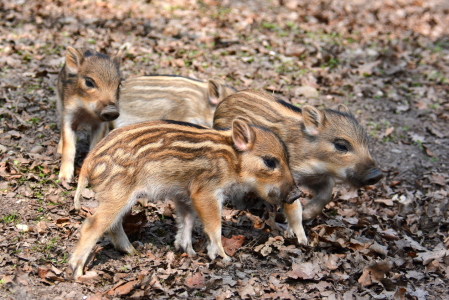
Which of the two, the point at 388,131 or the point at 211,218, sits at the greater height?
the point at 211,218

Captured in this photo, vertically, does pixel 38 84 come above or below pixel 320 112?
below

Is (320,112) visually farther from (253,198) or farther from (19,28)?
(19,28)

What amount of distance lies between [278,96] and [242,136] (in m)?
3.47

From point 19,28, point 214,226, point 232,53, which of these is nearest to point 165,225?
point 214,226

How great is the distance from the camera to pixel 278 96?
26.6 ft

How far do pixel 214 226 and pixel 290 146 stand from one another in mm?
1402

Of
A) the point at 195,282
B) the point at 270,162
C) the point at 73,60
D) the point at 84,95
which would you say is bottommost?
the point at 195,282

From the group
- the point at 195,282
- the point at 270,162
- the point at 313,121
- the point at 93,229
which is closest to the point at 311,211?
the point at 313,121

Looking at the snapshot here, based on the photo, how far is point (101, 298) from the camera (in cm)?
399

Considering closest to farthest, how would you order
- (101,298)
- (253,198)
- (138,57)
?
1. (101,298)
2. (253,198)
3. (138,57)

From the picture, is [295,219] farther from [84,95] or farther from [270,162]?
[84,95]

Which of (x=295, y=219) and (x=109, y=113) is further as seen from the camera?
(x=109, y=113)

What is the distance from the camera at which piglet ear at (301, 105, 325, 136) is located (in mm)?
5469

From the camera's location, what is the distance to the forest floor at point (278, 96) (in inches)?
173
